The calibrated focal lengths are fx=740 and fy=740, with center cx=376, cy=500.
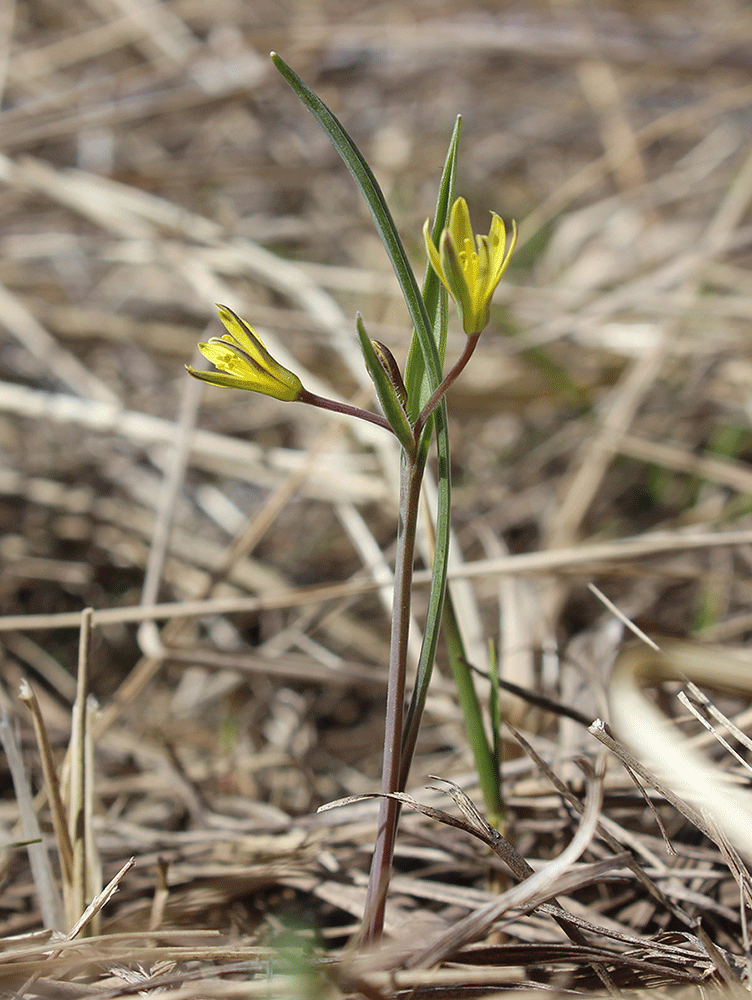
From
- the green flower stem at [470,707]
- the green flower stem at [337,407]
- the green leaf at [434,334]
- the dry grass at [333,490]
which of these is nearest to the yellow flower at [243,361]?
the green flower stem at [337,407]

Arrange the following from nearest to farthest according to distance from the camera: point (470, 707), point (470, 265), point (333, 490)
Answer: point (470, 265) < point (470, 707) < point (333, 490)

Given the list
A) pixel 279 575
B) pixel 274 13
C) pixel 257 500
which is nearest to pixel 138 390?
pixel 257 500

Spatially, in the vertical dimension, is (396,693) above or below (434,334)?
below

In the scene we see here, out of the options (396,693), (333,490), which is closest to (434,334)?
(396,693)

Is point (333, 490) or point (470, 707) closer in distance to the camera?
point (470, 707)

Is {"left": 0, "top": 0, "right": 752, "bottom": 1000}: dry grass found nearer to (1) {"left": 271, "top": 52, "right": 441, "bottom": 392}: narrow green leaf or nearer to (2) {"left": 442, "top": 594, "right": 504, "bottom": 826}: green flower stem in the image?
(2) {"left": 442, "top": 594, "right": 504, "bottom": 826}: green flower stem

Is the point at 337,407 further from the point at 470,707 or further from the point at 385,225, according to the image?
the point at 470,707
